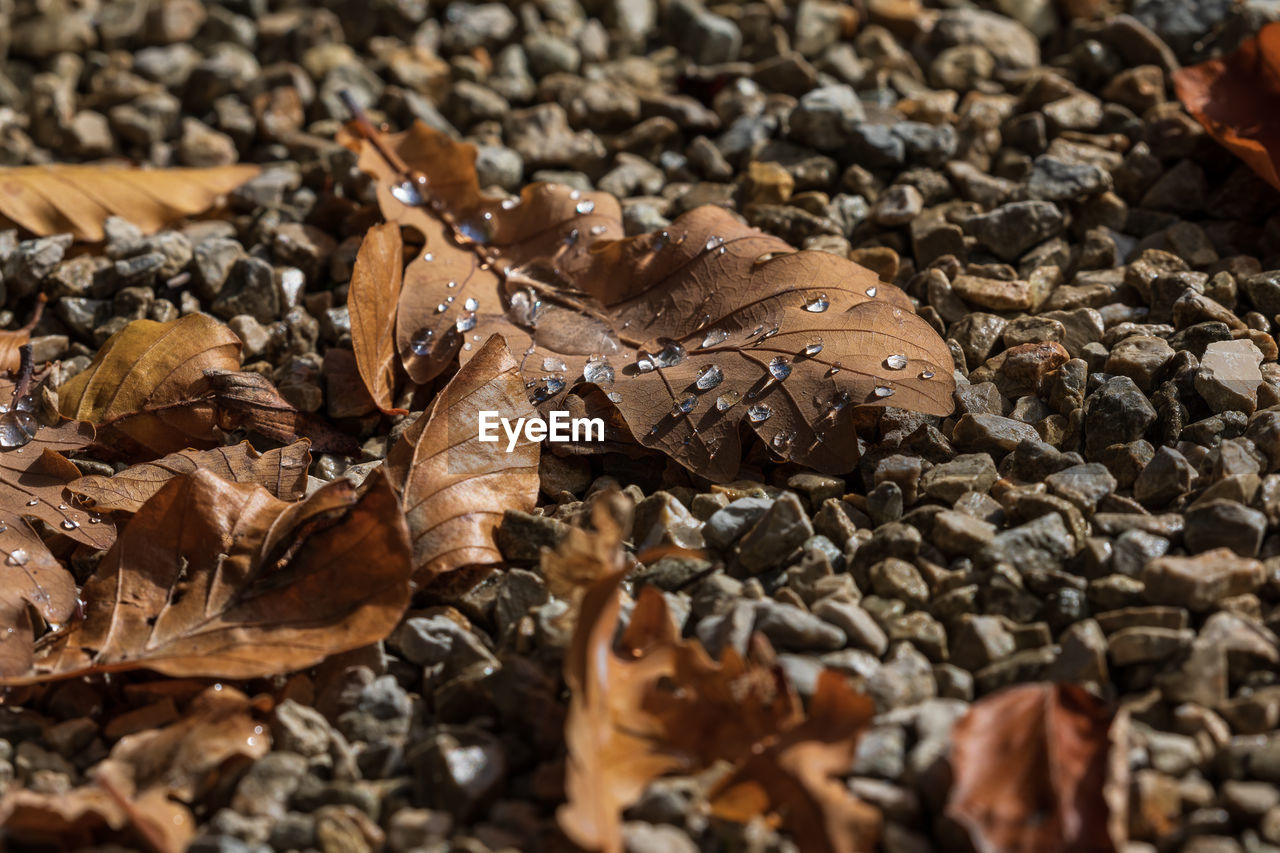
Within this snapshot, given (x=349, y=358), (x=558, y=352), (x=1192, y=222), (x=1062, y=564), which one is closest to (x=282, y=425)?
(x=349, y=358)

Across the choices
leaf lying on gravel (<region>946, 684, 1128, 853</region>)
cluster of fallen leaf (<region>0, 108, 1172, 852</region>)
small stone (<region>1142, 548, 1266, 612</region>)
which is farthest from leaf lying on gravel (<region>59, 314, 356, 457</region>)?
small stone (<region>1142, 548, 1266, 612</region>)

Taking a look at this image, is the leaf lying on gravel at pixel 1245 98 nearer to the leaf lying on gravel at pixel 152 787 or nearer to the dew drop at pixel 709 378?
the dew drop at pixel 709 378

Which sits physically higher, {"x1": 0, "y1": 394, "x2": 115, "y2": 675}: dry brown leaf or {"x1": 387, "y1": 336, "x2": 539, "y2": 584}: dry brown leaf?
{"x1": 387, "y1": 336, "x2": 539, "y2": 584}: dry brown leaf

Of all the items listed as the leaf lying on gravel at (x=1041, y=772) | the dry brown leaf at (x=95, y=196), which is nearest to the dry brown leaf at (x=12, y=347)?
the dry brown leaf at (x=95, y=196)

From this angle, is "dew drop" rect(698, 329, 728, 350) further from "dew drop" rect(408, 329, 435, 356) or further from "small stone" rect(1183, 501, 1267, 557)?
"small stone" rect(1183, 501, 1267, 557)

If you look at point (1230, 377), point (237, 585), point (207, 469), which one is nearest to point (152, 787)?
point (237, 585)

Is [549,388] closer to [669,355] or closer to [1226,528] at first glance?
[669,355]
